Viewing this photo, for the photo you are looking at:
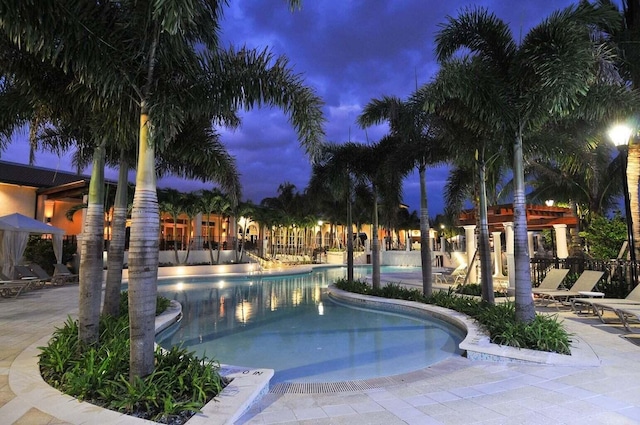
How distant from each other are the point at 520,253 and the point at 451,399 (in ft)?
11.3

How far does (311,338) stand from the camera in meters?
8.38

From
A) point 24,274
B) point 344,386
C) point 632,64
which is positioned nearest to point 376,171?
point 632,64

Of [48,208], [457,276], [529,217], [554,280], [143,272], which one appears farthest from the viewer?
[48,208]

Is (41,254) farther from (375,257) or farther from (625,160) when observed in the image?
(625,160)

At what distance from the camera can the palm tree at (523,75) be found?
20.3ft

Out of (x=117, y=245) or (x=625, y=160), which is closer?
(x=117, y=245)

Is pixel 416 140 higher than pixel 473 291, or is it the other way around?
pixel 416 140

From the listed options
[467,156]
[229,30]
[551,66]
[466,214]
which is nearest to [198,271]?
[466,214]

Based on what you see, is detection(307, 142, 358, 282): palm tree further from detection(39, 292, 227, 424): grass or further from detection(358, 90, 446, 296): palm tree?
detection(39, 292, 227, 424): grass

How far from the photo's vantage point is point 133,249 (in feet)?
13.8

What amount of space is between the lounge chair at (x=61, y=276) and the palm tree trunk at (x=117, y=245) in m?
10.4

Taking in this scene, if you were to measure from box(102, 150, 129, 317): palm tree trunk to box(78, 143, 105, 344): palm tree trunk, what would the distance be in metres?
1.33

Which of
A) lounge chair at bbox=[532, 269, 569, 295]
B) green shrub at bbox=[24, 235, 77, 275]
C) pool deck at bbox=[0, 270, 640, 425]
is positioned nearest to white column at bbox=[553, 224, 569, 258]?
lounge chair at bbox=[532, 269, 569, 295]

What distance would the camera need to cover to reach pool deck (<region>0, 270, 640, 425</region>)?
12.2 ft
